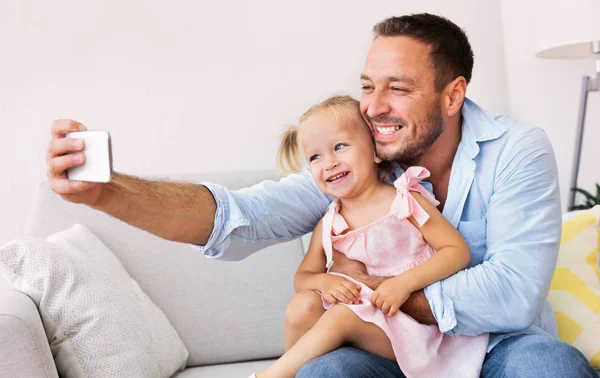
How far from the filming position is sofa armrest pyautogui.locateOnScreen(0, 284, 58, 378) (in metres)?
1.53

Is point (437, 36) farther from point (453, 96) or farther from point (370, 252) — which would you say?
point (370, 252)

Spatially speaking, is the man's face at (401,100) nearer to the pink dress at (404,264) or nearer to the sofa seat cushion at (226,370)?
the pink dress at (404,264)

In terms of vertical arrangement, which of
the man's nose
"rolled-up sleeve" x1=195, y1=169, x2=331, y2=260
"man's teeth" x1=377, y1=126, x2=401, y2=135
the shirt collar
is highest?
the man's nose

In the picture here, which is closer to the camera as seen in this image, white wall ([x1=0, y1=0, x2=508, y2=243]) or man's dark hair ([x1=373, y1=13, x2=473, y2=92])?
man's dark hair ([x1=373, y1=13, x2=473, y2=92])

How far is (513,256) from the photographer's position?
1.61 meters

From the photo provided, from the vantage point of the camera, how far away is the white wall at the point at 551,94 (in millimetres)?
3207

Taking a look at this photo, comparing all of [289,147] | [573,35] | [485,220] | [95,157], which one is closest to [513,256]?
[485,220]

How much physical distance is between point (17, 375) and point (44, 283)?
0.31 meters

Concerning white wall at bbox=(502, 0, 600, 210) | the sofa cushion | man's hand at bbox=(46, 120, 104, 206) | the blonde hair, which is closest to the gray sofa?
the sofa cushion

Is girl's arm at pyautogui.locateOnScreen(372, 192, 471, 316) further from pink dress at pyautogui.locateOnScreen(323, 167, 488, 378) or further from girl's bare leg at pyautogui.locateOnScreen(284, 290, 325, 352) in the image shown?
girl's bare leg at pyautogui.locateOnScreen(284, 290, 325, 352)

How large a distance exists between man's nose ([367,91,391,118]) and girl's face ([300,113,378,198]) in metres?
0.05

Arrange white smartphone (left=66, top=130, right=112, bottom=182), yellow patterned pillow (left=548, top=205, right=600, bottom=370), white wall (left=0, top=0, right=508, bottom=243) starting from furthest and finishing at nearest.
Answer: white wall (left=0, top=0, right=508, bottom=243), yellow patterned pillow (left=548, top=205, right=600, bottom=370), white smartphone (left=66, top=130, right=112, bottom=182)

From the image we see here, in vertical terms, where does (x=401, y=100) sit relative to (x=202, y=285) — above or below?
above

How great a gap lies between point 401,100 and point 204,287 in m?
0.95
